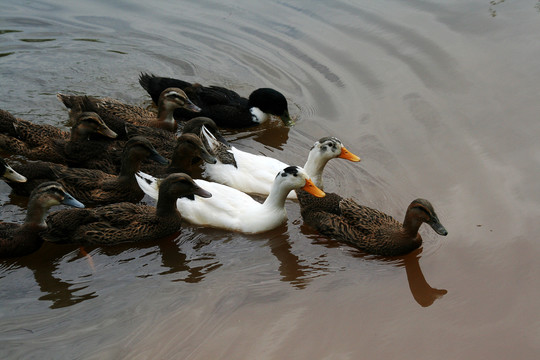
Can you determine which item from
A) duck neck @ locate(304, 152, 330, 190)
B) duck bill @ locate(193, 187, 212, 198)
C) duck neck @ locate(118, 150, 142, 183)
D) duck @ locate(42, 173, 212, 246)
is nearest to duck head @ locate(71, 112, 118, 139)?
duck neck @ locate(118, 150, 142, 183)

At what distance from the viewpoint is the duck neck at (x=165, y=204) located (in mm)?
6611

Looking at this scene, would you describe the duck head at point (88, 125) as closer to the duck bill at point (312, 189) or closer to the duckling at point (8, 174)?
the duckling at point (8, 174)

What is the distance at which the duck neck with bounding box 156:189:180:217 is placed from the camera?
6.61 meters

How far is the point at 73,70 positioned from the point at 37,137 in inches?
96.8

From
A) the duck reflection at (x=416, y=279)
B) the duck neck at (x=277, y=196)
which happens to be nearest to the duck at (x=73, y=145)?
the duck neck at (x=277, y=196)

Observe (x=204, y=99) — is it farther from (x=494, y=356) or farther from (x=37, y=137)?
(x=494, y=356)

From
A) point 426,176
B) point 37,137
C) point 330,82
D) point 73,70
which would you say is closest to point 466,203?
point 426,176

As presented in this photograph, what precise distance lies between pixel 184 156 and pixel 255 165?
0.83 metres

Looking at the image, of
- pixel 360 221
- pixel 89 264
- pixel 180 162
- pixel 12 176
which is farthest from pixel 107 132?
pixel 360 221

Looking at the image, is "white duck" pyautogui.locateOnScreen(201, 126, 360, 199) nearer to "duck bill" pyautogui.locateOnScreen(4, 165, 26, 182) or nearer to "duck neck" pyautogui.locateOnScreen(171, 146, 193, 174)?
"duck neck" pyautogui.locateOnScreen(171, 146, 193, 174)

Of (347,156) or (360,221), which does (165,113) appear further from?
(360,221)

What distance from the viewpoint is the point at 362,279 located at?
5.95 metres

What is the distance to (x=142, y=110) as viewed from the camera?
8.76 m

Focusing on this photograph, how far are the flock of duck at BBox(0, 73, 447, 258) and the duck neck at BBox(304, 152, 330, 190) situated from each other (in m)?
0.01
